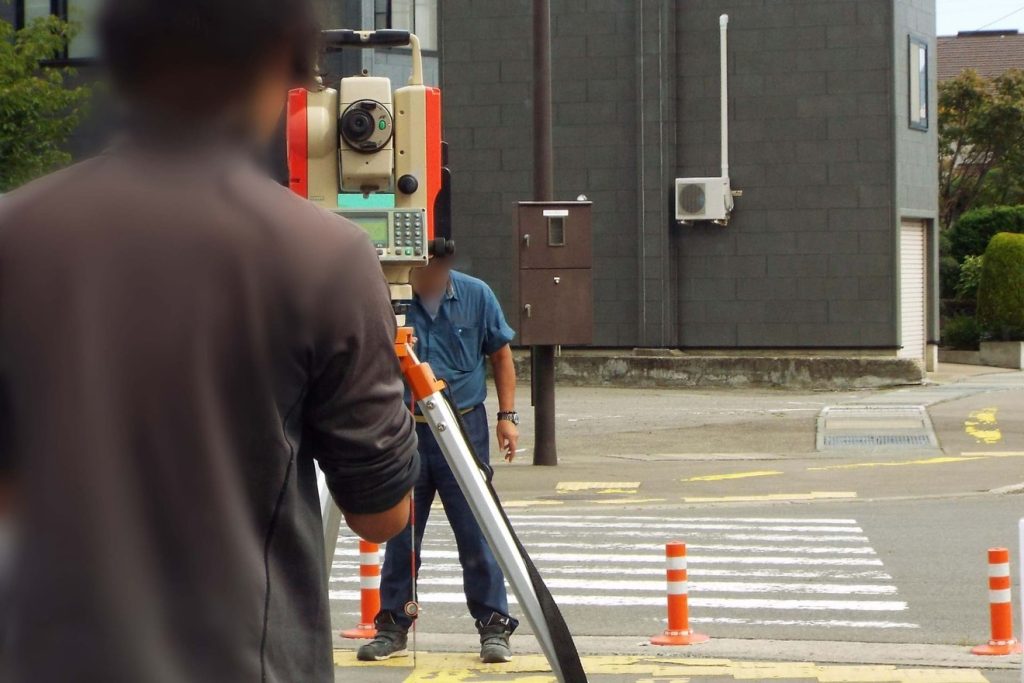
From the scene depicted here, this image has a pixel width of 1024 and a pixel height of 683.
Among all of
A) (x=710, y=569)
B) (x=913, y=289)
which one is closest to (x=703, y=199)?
(x=913, y=289)

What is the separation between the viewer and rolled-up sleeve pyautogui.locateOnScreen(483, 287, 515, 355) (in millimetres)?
6914

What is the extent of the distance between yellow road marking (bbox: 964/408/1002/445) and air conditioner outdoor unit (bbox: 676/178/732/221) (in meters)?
6.44

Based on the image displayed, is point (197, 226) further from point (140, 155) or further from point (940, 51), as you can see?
point (940, 51)

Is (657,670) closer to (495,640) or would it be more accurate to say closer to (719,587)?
(495,640)

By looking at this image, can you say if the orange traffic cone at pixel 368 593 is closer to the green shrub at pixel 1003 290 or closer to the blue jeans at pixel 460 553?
the blue jeans at pixel 460 553

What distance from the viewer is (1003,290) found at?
101 feet

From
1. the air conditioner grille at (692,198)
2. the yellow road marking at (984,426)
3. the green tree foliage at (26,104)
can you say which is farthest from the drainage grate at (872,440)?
the green tree foliage at (26,104)

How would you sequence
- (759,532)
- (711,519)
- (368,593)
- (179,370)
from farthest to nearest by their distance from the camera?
(711,519)
(759,532)
(368,593)
(179,370)

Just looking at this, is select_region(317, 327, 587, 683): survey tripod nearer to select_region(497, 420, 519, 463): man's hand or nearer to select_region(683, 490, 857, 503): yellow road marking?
select_region(497, 420, 519, 463): man's hand

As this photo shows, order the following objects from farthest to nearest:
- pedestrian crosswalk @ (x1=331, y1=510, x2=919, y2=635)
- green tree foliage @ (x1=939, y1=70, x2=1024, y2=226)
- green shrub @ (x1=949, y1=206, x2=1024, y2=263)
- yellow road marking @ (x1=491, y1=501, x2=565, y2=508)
→ green tree foliage @ (x1=939, y1=70, x2=1024, y2=226)
green shrub @ (x1=949, y1=206, x2=1024, y2=263)
yellow road marking @ (x1=491, y1=501, x2=565, y2=508)
pedestrian crosswalk @ (x1=331, y1=510, x2=919, y2=635)

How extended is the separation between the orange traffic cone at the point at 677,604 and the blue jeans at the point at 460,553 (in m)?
0.79

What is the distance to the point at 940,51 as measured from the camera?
183ft

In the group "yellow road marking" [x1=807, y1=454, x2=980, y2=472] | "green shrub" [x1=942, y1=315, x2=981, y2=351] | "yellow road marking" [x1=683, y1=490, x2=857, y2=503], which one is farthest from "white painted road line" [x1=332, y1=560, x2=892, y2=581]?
"green shrub" [x1=942, y1=315, x2=981, y2=351]

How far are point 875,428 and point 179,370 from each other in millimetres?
17218
